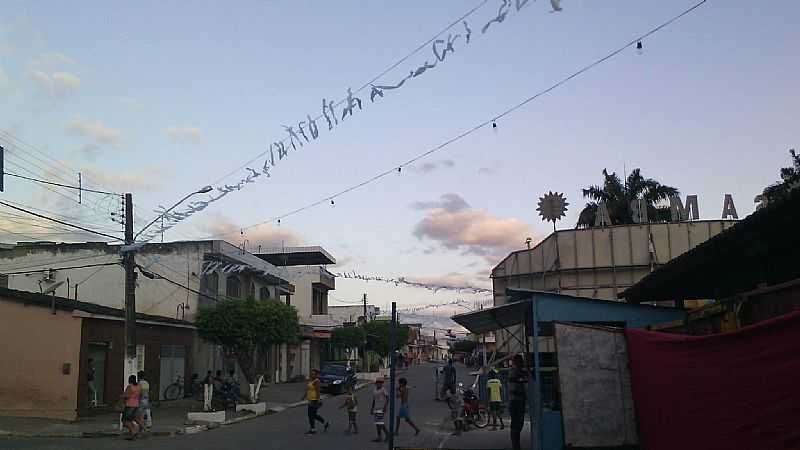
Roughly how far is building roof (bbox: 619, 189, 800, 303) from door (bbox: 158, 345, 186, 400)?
2173cm

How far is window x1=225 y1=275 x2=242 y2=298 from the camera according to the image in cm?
4188

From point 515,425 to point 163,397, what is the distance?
2230 centimetres

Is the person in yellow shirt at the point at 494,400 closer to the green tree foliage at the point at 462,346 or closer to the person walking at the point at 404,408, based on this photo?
the person walking at the point at 404,408

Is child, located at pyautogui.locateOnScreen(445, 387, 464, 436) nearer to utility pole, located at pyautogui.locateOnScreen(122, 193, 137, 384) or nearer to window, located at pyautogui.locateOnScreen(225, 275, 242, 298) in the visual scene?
utility pole, located at pyautogui.locateOnScreen(122, 193, 137, 384)

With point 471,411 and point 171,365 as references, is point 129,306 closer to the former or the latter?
point 471,411

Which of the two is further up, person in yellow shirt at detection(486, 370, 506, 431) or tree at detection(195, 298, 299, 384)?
tree at detection(195, 298, 299, 384)

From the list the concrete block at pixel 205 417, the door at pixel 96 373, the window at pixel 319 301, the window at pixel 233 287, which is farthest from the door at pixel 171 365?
the window at pixel 319 301

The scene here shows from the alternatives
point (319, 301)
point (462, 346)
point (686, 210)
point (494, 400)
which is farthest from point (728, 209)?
point (462, 346)

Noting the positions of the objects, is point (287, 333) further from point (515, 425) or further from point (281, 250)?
point (281, 250)

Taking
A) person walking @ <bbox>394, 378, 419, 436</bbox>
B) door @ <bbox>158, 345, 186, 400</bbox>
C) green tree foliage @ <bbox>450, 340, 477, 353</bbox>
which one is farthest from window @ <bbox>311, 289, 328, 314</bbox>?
green tree foliage @ <bbox>450, 340, 477, 353</bbox>

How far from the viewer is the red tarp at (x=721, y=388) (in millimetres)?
7422

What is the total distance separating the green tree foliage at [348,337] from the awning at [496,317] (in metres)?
46.2

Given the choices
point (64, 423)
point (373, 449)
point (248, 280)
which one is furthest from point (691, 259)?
point (248, 280)

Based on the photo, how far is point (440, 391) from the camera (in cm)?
3738
